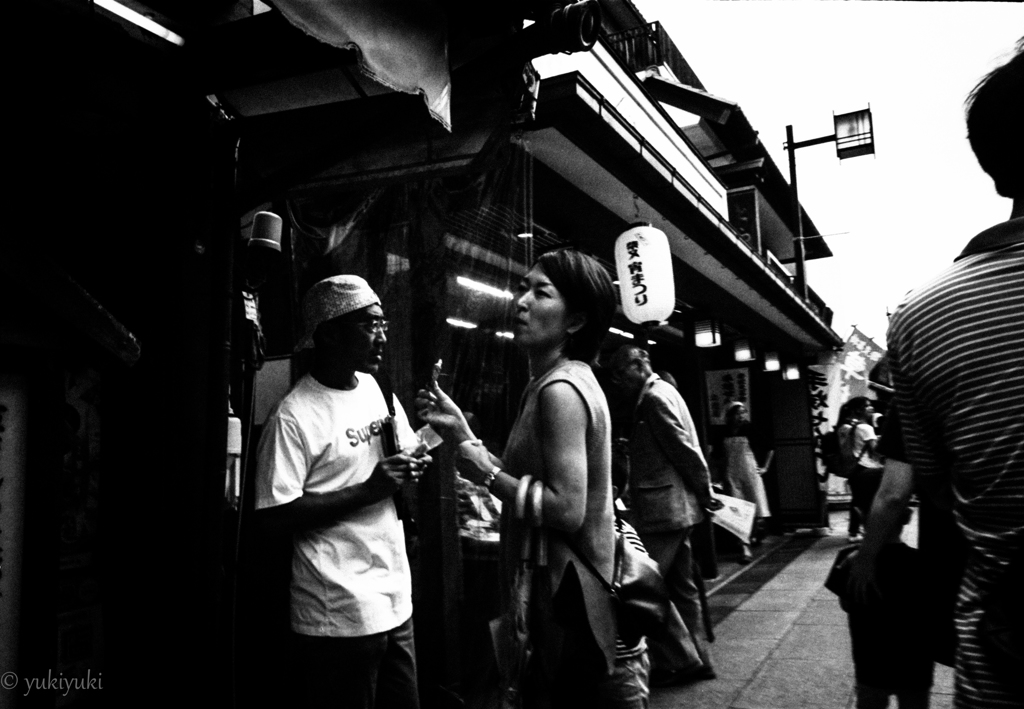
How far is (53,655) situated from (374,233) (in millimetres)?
2411

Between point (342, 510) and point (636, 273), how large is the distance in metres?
5.37

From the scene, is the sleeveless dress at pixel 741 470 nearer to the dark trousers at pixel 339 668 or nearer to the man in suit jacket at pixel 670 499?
the man in suit jacket at pixel 670 499

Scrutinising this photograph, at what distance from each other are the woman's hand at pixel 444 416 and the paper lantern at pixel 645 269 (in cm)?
523

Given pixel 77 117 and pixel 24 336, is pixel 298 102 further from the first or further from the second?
pixel 24 336

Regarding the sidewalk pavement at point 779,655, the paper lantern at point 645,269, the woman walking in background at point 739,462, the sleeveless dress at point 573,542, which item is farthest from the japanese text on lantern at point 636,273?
the woman walking in background at point 739,462

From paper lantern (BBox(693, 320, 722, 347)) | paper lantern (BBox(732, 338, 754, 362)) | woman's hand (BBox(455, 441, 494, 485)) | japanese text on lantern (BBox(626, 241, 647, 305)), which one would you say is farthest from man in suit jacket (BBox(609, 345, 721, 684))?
paper lantern (BBox(732, 338, 754, 362))

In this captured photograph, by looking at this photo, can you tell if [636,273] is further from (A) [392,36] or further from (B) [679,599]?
(A) [392,36]

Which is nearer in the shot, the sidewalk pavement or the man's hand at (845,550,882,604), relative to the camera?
the man's hand at (845,550,882,604)

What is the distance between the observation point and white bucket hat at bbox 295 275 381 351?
2971mm

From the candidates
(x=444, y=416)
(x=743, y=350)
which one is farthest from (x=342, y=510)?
(x=743, y=350)

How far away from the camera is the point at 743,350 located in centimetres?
1537

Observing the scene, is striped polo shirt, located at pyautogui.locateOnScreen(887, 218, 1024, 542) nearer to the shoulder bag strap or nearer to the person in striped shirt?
the person in striped shirt

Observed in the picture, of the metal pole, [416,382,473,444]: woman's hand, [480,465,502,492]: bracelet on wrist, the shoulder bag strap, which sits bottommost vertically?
the shoulder bag strap

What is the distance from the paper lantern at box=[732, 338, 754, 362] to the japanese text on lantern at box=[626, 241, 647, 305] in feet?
28.5
